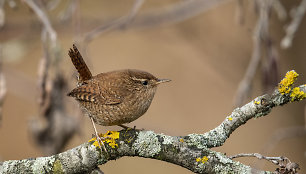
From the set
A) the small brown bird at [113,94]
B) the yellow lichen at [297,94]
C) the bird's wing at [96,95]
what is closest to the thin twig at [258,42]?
the small brown bird at [113,94]

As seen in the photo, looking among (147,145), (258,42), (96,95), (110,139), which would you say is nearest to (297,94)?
(147,145)

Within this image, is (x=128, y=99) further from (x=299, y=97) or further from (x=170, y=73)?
(x=170, y=73)

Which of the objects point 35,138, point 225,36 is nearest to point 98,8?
point 225,36

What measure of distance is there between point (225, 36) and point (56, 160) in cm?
370

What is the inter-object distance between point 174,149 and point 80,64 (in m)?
1.00

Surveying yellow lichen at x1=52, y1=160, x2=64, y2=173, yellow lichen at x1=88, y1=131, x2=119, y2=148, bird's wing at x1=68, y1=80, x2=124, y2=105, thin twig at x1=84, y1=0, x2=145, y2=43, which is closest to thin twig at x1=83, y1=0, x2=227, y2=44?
thin twig at x1=84, y1=0, x2=145, y2=43

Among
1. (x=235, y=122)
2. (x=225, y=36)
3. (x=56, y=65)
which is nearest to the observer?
(x=235, y=122)

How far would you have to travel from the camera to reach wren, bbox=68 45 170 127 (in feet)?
8.00

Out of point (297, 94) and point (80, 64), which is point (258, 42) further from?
point (80, 64)

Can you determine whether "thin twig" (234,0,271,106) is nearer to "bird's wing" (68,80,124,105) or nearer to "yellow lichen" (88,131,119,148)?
"bird's wing" (68,80,124,105)

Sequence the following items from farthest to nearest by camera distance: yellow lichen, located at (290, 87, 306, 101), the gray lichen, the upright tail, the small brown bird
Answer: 1. the upright tail
2. the small brown bird
3. the gray lichen
4. yellow lichen, located at (290, 87, 306, 101)

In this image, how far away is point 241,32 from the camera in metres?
5.30

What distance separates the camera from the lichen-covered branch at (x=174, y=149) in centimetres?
185

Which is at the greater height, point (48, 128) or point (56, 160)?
point (48, 128)
